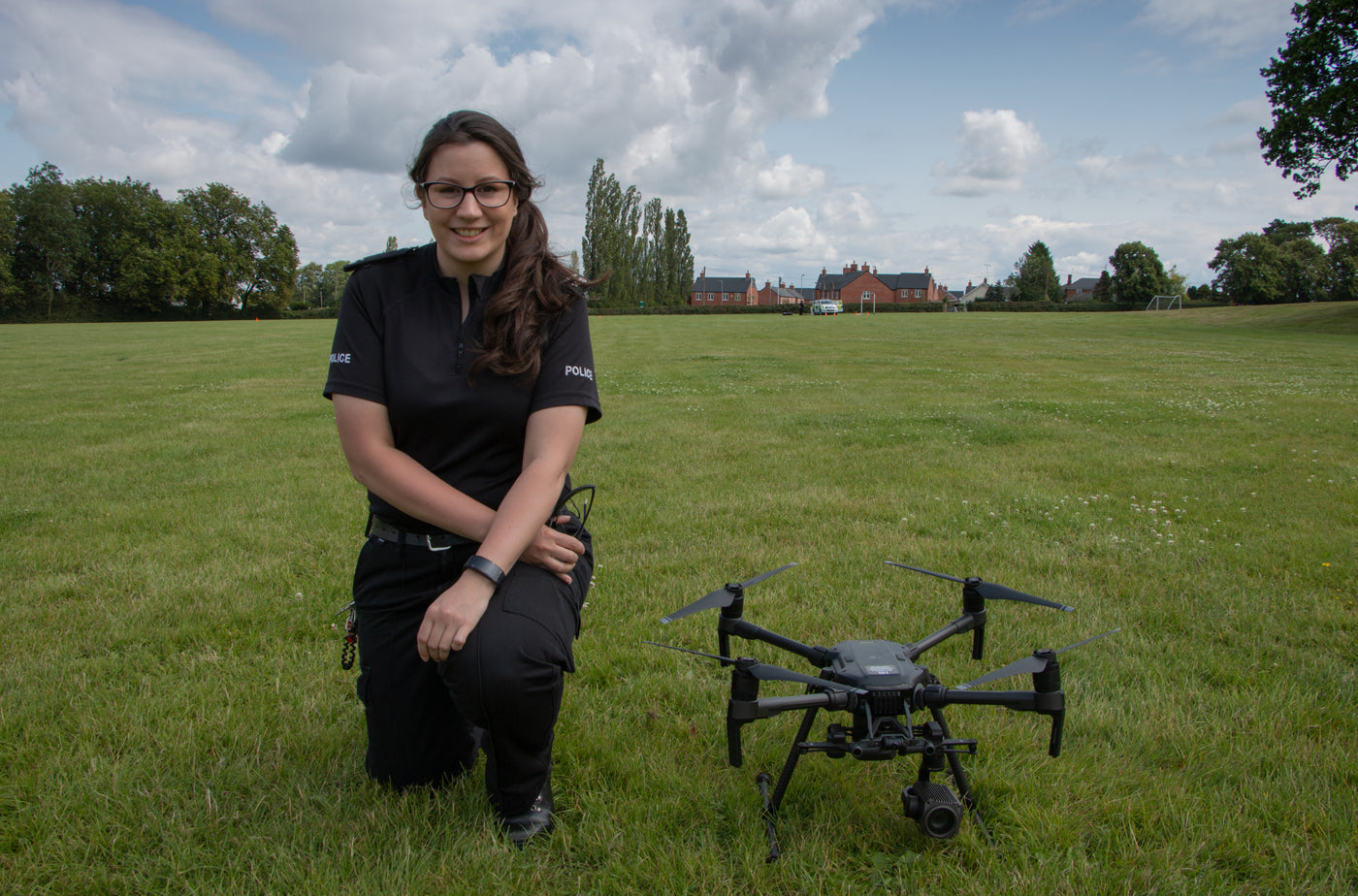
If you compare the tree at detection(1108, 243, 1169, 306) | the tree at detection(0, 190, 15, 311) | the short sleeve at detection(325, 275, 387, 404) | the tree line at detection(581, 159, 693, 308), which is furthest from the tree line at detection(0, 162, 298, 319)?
the tree at detection(1108, 243, 1169, 306)

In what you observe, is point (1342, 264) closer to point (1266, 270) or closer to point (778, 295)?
point (1266, 270)

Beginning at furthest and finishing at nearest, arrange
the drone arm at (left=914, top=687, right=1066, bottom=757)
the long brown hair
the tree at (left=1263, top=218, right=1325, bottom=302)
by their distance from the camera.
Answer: the tree at (left=1263, top=218, right=1325, bottom=302) < the long brown hair < the drone arm at (left=914, top=687, right=1066, bottom=757)

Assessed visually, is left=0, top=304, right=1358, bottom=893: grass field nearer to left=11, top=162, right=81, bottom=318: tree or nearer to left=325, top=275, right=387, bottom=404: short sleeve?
left=325, top=275, right=387, bottom=404: short sleeve

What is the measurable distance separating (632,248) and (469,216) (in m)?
86.6

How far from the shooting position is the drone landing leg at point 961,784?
2213 mm

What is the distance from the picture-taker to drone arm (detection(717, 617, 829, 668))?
94.0 inches

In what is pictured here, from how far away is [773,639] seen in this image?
2.46 metres

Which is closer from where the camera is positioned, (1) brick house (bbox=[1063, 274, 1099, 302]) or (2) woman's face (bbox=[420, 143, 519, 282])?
(2) woman's face (bbox=[420, 143, 519, 282])

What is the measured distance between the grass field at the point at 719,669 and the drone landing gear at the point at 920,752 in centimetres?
22

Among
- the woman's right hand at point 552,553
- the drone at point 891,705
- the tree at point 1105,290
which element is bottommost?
the drone at point 891,705

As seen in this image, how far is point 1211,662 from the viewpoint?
360 centimetres

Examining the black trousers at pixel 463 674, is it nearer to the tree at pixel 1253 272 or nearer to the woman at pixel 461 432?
the woman at pixel 461 432

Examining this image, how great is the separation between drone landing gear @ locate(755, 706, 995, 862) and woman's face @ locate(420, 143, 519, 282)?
6.06ft

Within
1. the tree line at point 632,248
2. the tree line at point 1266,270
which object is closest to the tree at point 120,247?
the tree line at point 632,248
